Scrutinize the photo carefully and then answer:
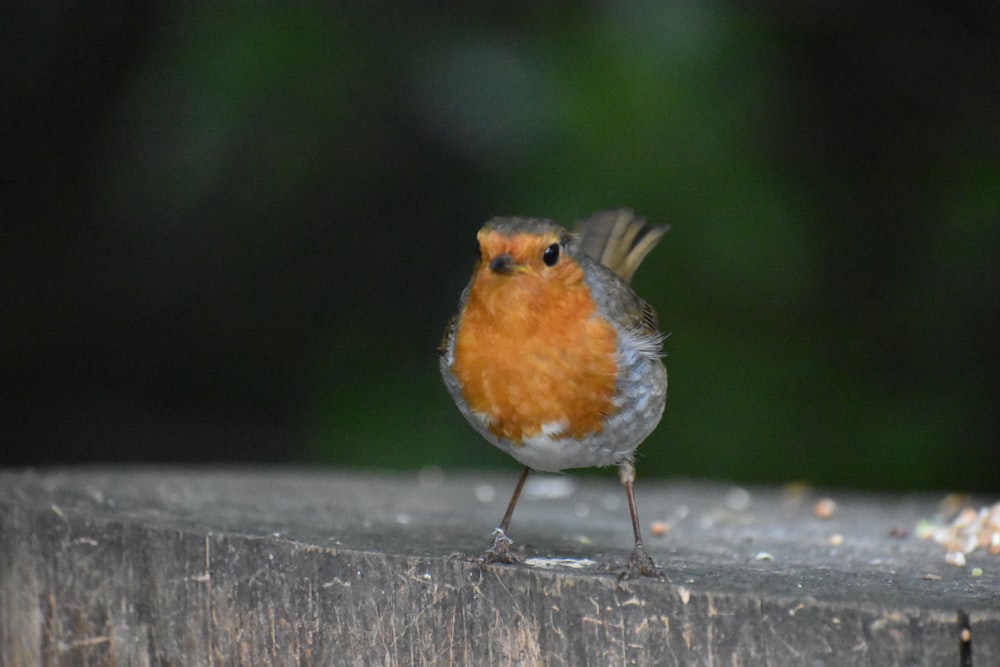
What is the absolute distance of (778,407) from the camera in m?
4.36

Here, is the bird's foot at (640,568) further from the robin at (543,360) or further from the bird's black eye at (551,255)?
the bird's black eye at (551,255)

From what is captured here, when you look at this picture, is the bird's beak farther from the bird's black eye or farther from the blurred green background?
the blurred green background

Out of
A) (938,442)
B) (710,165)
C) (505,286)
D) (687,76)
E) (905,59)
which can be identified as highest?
(905,59)

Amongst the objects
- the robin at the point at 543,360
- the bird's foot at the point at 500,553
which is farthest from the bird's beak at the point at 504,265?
the bird's foot at the point at 500,553

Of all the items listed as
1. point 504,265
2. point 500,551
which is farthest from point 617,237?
point 500,551

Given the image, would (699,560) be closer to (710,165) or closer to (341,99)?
(710,165)

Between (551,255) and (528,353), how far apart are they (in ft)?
0.75

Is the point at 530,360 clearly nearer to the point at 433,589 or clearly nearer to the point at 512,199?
the point at 433,589

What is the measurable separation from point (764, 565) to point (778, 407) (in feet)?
6.66

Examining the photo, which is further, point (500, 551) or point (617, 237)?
point (617, 237)

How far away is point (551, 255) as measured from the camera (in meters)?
2.55

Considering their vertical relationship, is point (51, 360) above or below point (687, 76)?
below

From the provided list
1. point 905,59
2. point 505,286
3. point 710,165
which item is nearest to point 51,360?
point 710,165

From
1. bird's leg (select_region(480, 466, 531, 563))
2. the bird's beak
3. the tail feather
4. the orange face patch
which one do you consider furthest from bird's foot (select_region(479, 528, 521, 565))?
the tail feather
